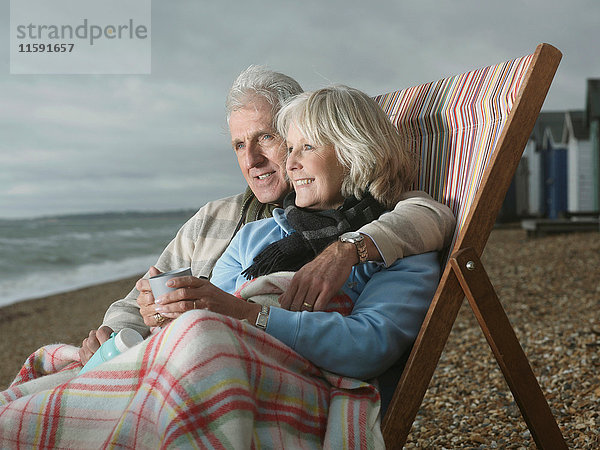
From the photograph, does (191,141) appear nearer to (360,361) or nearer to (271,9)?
(271,9)

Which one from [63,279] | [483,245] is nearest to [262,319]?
[483,245]

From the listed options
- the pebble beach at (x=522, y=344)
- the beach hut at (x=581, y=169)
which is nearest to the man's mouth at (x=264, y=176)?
the pebble beach at (x=522, y=344)

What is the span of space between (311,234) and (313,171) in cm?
23

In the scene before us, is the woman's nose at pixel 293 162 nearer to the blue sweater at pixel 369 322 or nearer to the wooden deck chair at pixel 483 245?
the blue sweater at pixel 369 322

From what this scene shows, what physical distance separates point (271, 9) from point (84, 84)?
519 inches

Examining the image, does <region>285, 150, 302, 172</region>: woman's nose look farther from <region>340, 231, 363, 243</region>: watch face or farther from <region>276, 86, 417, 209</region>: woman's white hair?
<region>340, 231, 363, 243</region>: watch face

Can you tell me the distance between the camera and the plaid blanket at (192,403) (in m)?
1.44

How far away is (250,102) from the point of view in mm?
2863

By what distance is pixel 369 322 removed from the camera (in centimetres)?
183

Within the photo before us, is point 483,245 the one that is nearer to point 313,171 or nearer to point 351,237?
point 351,237

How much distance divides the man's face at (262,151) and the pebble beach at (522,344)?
1495 mm

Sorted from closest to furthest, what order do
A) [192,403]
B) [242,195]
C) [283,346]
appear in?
1. [192,403]
2. [283,346]
3. [242,195]

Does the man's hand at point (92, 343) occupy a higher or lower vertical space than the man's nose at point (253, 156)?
lower

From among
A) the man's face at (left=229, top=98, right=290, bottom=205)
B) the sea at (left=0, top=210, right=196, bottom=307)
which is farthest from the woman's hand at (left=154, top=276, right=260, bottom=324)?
the sea at (left=0, top=210, right=196, bottom=307)
